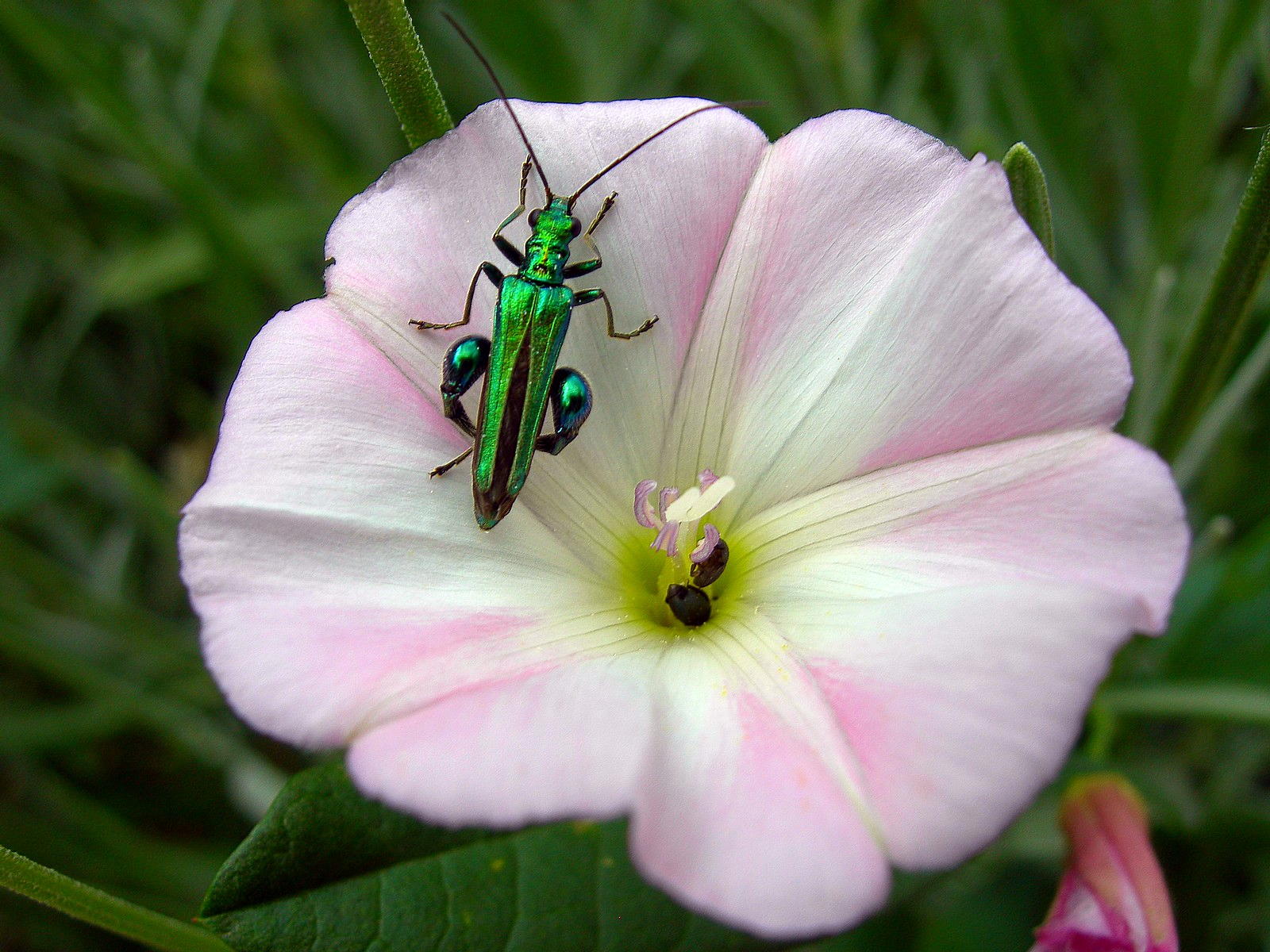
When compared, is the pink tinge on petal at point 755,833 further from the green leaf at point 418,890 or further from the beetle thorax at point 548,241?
the beetle thorax at point 548,241

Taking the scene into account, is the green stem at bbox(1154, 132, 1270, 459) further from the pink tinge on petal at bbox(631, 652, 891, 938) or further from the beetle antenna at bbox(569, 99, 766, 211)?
the pink tinge on petal at bbox(631, 652, 891, 938)

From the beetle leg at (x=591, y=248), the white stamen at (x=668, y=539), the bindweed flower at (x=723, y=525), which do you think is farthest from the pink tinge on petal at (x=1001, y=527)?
the beetle leg at (x=591, y=248)

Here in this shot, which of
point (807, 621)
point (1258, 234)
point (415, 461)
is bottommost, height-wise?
point (807, 621)

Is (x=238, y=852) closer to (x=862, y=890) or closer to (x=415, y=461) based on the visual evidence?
(x=415, y=461)

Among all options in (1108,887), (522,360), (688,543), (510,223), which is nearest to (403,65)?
(510,223)

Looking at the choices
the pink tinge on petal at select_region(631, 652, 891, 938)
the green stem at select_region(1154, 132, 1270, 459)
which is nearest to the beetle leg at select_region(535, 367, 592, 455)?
the pink tinge on petal at select_region(631, 652, 891, 938)

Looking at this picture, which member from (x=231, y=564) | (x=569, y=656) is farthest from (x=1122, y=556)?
(x=231, y=564)

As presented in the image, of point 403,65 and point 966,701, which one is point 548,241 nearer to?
point 403,65
